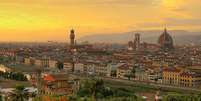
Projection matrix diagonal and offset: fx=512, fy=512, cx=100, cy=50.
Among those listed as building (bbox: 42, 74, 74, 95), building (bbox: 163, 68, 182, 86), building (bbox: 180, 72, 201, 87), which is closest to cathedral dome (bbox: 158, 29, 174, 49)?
building (bbox: 163, 68, 182, 86)

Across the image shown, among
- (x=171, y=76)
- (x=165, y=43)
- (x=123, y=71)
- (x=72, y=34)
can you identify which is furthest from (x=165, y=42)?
(x=171, y=76)

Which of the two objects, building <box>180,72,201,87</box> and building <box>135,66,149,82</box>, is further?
building <box>135,66,149,82</box>

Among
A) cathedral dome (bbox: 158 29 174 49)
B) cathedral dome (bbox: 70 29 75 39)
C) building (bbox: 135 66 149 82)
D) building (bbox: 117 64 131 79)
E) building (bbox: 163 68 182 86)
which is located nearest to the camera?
building (bbox: 163 68 182 86)

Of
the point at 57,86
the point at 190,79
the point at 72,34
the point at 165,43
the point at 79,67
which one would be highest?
the point at 72,34

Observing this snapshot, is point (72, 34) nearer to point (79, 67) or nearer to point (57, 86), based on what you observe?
point (79, 67)

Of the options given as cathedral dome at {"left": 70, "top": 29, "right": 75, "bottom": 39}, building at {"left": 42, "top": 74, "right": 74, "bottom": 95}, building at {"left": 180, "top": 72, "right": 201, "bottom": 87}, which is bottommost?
building at {"left": 180, "top": 72, "right": 201, "bottom": 87}

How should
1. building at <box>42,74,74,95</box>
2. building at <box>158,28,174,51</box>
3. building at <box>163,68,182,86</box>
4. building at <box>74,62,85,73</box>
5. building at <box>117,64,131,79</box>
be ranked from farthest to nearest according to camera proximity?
1. building at <box>158,28,174,51</box>
2. building at <box>74,62,85,73</box>
3. building at <box>117,64,131,79</box>
4. building at <box>163,68,182,86</box>
5. building at <box>42,74,74,95</box>

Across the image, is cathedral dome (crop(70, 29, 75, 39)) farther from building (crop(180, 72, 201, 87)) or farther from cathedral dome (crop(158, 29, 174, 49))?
building (crop(180, 72, 201, 87))

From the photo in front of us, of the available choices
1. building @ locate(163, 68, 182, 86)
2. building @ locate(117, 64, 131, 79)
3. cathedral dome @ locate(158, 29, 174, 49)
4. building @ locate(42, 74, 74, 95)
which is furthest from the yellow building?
cathedral dome @ locate(158, 29, 174, 49)

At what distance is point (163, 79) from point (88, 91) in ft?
71.3

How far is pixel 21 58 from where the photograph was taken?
7738 cm

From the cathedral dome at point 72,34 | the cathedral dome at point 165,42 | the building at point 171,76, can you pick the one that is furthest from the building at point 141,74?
the cathedral dome at point 165,42

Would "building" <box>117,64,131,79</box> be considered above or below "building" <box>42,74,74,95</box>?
below

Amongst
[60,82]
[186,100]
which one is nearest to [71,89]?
[60,82]
